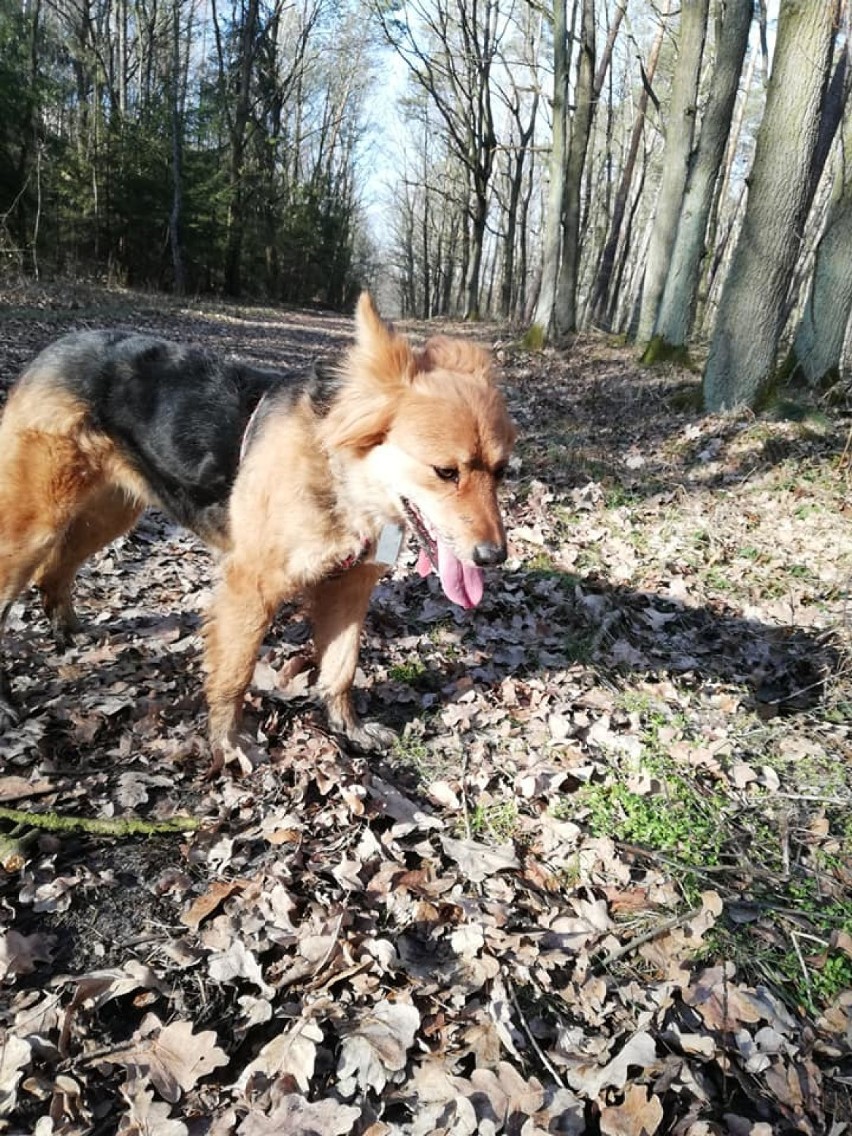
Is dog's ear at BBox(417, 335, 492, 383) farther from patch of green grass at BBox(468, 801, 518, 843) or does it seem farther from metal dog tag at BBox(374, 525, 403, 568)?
patch of green grass at BBox(468, 801, 518, 843)

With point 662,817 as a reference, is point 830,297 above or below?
above

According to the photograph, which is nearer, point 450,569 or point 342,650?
point 450,569

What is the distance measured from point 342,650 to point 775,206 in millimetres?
7841

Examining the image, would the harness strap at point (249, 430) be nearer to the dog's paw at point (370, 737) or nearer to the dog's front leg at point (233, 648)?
the dog's front leg at point (233, 648)

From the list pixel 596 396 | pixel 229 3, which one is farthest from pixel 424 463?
pixel 229 3

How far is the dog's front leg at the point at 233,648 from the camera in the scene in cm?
337

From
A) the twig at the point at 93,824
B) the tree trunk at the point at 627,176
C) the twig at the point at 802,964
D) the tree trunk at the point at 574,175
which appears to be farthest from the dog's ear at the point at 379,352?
the tree trunk at the point at 627,176

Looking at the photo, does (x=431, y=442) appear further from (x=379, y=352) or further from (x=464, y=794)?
(x=464, y=794)

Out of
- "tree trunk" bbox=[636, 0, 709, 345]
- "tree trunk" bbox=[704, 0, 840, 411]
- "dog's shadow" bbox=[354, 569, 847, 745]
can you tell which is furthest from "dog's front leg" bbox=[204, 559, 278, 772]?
"tree trunk" bbox=[636, 0, 709, 345]

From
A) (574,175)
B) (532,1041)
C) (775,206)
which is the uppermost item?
(574,175)

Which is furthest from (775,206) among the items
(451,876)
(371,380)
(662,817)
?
(451,876)

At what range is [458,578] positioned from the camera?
300cm

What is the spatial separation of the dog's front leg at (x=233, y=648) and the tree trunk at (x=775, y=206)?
24.8ft

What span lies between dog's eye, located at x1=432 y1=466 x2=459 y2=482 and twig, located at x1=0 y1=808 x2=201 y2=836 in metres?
1.86
